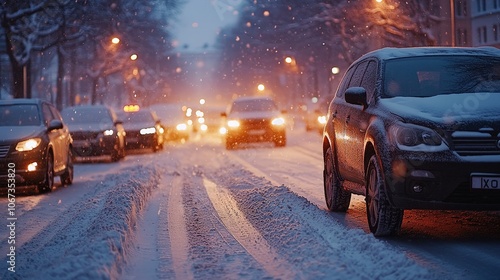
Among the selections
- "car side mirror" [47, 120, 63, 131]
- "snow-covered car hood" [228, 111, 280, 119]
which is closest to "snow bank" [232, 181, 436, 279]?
"car side mirror" [47, 120, 63, 131]

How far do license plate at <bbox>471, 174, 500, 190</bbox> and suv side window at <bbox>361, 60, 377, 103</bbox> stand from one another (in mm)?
1927

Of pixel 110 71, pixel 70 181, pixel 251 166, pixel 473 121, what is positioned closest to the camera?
pixel 473 121

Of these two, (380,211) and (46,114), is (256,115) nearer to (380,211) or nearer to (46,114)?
(46,114)

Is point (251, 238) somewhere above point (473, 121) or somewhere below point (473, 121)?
below

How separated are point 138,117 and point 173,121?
973 centimetres

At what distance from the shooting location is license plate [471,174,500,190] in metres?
8.32

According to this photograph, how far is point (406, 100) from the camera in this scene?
368 inches

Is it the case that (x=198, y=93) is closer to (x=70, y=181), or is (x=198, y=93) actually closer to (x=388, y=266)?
(x=70, y=181)

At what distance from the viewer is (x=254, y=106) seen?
3466 centimetres

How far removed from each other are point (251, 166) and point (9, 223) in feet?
A: 35.8

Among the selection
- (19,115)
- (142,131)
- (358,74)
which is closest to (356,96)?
(358,74)

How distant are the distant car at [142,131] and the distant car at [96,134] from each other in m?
4.32

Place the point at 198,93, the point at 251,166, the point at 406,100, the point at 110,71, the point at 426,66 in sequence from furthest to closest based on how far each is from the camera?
the point at 198,93, the point at 110,71, the point at 251,166, the point at 426,66, the point at 406,100

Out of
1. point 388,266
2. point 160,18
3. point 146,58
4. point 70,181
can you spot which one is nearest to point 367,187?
point 388,266
